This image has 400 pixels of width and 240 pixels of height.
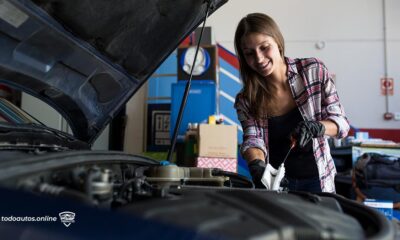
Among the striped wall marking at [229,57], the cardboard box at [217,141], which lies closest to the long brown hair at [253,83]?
the cardboard box at [217,141]

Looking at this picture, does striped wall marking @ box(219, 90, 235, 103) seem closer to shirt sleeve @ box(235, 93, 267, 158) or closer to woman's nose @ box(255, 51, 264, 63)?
shirt sleeve @ box(235, 93, 267, 158)

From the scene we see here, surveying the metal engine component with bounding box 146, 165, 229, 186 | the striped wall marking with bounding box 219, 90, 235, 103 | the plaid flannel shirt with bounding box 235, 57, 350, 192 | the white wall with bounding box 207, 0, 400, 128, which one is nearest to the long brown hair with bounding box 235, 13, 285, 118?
the plaid flannel shirt with bounding box 235, 57, 350, 192

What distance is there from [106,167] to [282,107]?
0.85 metres

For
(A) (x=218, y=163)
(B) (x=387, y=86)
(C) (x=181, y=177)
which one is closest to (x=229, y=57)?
(A) (x=218, y=163)

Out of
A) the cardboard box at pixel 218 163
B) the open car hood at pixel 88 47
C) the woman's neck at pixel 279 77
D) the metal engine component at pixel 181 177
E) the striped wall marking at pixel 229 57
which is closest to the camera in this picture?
the metal engine component at pixel 181 177

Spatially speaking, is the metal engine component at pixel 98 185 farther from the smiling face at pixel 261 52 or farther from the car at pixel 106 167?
the smiling face at pixel 261 52

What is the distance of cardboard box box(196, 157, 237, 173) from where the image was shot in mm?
2924

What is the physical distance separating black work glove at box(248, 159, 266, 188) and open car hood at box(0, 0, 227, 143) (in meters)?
0.56

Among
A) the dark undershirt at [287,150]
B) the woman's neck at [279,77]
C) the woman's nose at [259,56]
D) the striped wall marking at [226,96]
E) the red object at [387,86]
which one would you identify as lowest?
the dark undershirt at [287,150]

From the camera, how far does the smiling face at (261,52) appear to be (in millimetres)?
1345

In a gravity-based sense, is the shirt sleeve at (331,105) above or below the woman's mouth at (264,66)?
below

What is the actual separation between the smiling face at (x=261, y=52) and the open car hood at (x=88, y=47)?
7.4 inches

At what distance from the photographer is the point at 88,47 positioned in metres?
1.27

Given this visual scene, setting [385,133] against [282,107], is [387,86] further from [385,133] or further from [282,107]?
[282,107]
